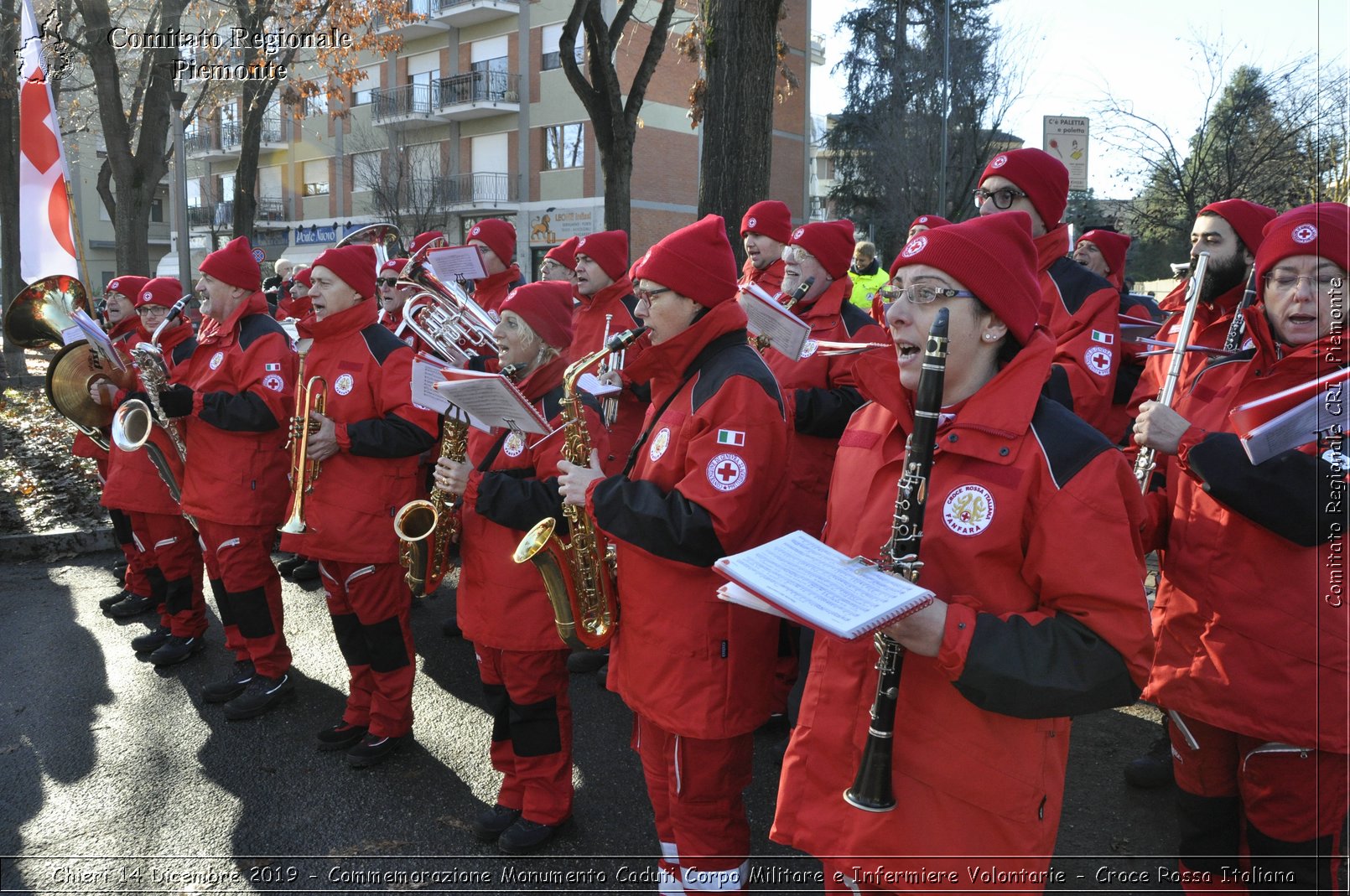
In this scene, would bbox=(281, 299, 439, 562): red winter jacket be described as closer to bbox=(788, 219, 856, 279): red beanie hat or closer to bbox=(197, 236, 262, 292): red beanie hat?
bbox=(197, 236, 262, 292): red beanie hat

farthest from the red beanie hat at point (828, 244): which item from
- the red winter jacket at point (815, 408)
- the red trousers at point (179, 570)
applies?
the red trousers at point (179, 570)

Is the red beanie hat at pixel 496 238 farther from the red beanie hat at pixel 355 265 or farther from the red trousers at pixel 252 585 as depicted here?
the red trousers at pixel 252 585

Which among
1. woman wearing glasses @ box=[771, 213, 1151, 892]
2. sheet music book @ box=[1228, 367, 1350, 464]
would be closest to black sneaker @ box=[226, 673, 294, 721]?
woman wearing glasses @ box=[771, 213, 1151, 892]

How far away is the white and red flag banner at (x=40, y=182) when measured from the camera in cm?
641

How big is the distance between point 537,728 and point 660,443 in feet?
5.18

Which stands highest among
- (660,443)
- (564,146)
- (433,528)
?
(564,146)

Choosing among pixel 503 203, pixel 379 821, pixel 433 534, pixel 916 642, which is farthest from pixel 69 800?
pixel 503 203

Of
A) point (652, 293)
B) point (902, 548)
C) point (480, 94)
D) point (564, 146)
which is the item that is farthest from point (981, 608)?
point (480, 94)

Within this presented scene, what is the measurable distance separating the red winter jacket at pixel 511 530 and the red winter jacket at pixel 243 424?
1.91m

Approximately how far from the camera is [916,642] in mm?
2059

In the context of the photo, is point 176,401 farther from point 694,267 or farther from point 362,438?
point 694,267

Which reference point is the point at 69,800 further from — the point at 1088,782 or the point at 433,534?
the point at 1088,782

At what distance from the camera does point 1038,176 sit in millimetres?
4184

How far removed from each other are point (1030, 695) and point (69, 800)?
455cm
